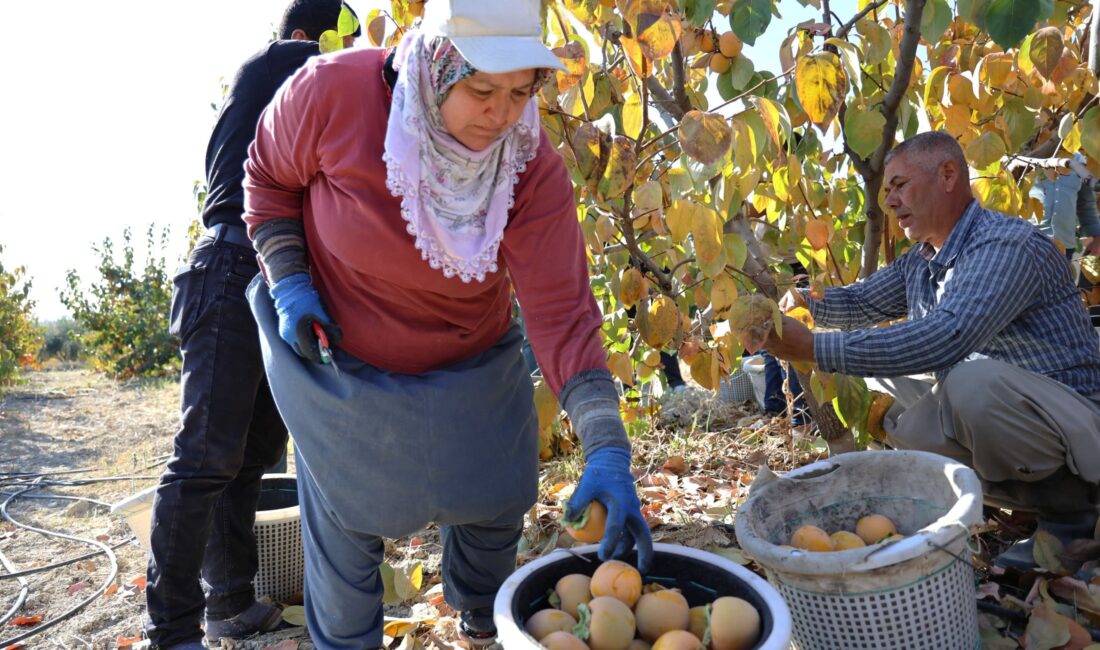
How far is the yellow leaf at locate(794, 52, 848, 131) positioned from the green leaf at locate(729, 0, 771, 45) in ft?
0.48

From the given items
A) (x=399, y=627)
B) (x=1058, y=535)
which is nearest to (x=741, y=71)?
(x=1058, y=535)

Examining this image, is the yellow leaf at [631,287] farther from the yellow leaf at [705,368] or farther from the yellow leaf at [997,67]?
the yellow leaf at [997,67]

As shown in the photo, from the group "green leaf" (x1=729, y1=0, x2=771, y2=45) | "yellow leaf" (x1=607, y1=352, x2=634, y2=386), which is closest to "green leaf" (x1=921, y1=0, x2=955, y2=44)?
"green leaf" (x1=729, y1=0, x2=771, y2=45)

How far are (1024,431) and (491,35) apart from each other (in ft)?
4.95

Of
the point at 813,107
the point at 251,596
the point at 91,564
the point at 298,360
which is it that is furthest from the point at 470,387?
the point at 91,564

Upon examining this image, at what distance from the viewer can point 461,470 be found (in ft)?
4.84

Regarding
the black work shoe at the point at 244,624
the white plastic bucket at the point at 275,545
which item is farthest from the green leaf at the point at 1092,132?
the black work shoe at the point at 244,624

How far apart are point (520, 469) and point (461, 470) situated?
0.14 m

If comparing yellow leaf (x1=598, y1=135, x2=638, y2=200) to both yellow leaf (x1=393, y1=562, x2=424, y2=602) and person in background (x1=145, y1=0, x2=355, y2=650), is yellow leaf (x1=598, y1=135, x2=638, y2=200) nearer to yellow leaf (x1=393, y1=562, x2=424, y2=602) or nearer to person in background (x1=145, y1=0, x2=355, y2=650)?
person in background (x1=145, y1=0, x2=355, y2=650)

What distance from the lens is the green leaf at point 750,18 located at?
67.9 inches

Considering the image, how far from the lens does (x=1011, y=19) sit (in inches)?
63.1

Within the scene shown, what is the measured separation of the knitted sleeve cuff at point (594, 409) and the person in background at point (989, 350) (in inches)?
24.9

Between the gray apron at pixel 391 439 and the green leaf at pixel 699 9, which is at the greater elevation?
the green leaf at pixel 699 9

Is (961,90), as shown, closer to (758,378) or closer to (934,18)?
(934,18)
